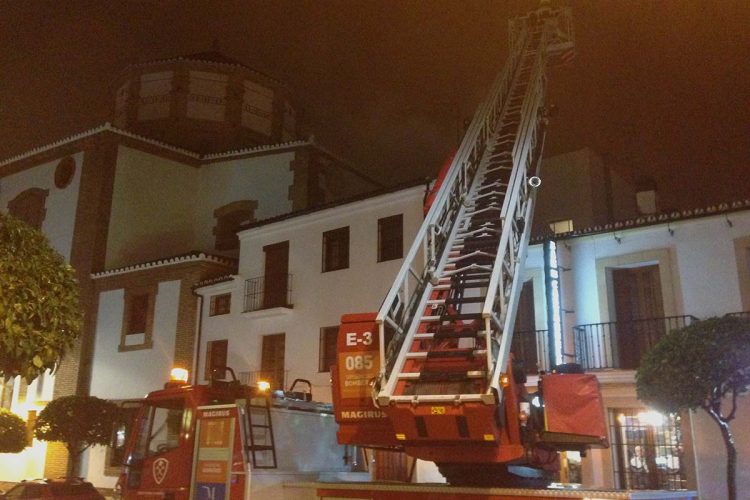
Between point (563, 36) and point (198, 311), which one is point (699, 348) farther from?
point (198, 311)

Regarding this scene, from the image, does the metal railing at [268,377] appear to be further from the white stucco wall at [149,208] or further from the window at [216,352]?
the white stucco wall at [149,208]

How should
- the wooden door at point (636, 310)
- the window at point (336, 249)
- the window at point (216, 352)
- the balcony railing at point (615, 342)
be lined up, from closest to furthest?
1. the balcony railing at point (615, 342)
2. the wooden door at point (636, 310)
3. the window at point (336, 249)
4. the window at point (216, 352)

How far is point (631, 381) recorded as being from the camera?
15.7 m

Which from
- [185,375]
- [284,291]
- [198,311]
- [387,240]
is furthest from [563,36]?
[198,311]

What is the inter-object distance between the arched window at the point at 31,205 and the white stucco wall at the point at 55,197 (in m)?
0.22

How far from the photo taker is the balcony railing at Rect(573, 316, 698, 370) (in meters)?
16.4

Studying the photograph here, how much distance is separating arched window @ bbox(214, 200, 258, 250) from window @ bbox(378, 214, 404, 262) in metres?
9.80

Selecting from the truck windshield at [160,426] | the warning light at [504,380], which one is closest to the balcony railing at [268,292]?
the truck windshield at [160,426]

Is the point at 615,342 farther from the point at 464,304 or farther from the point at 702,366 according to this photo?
the point at 464,304

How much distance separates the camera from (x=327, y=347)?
20219 millimetres

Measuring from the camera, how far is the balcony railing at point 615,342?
16438 mm

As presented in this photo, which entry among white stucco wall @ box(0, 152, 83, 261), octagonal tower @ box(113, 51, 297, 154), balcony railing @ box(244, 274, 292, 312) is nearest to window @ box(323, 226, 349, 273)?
balcony railing @ box(244, 274, 292, 312)

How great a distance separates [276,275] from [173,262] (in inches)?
192

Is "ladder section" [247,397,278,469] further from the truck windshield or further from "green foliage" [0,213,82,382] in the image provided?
"green foliage" [0,213,82,382]
